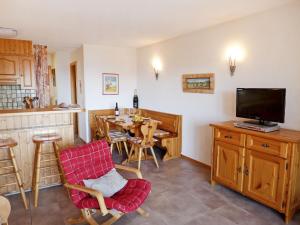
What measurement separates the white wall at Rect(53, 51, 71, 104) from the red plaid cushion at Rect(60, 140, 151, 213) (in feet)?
15.1

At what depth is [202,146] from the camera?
4.09 m

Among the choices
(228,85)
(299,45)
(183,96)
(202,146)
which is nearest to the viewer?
(299,45)

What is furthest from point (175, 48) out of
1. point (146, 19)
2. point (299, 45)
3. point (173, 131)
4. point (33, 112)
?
point (33, 112)

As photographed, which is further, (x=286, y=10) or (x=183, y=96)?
(x=183, y=96)

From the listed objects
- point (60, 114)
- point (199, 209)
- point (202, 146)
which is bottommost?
point (199, 209)

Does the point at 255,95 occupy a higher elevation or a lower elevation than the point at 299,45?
lower

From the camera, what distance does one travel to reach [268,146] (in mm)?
2516

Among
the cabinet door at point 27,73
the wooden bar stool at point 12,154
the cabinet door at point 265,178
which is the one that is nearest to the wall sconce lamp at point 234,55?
the cabinet door at point 265,178

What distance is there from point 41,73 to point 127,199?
4659mm

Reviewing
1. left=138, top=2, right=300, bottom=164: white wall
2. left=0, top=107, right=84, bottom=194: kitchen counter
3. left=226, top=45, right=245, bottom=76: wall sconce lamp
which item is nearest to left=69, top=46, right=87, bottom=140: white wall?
left=138, top=2, right=300, bottom=164: white wall

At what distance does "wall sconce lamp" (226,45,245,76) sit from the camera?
3292mm

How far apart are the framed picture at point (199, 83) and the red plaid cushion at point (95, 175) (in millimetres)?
2100

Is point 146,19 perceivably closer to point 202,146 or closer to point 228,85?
point 228,85

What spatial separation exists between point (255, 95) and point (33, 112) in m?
2.90
